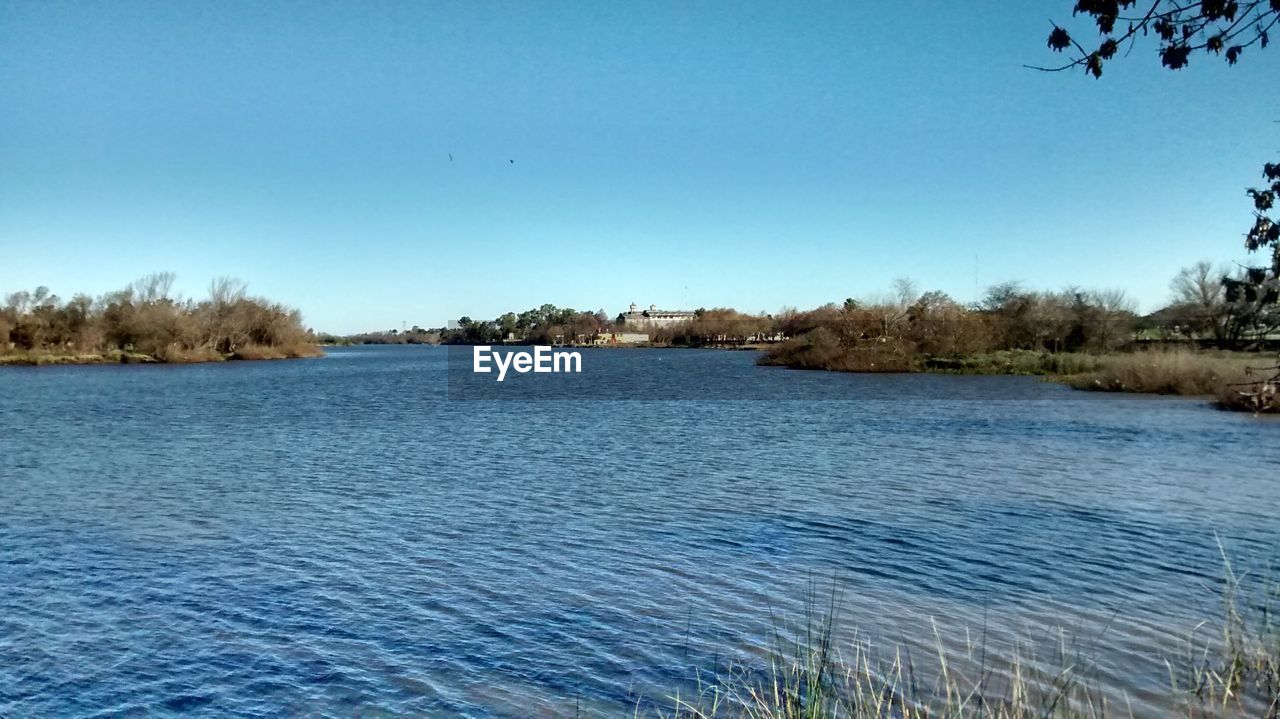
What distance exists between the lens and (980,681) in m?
6.92

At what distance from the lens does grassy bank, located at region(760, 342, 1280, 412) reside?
40.7 meters

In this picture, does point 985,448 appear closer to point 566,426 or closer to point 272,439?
point 566,426

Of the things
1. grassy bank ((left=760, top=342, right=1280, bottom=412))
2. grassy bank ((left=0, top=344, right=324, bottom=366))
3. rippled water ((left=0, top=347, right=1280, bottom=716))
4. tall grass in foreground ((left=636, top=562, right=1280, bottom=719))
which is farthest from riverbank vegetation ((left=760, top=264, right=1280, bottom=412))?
grassy bank ((left=0, top=344, right=324, bottom=366))

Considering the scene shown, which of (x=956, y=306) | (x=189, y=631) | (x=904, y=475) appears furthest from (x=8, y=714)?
(x=956, y=306)

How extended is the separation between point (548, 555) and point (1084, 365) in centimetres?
→ 5366

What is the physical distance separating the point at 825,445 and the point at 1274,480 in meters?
10.6

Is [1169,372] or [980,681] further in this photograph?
[1169,372]

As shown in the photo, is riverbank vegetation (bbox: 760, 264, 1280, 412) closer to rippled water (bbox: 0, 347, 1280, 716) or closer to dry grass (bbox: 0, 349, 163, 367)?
rippled water (bbox: 0, 347, 1280, 716)

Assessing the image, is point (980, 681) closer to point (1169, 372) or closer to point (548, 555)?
point (548, 555)

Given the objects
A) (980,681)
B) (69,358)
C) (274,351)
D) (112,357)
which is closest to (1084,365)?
(980,681)

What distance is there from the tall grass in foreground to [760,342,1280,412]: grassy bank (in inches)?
569

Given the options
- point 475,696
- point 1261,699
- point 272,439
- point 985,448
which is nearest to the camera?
point 1261,699

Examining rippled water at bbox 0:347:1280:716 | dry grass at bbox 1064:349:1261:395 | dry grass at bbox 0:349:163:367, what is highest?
dry grass at bbox 0:349:163:367

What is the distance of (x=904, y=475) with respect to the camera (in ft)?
62.6
